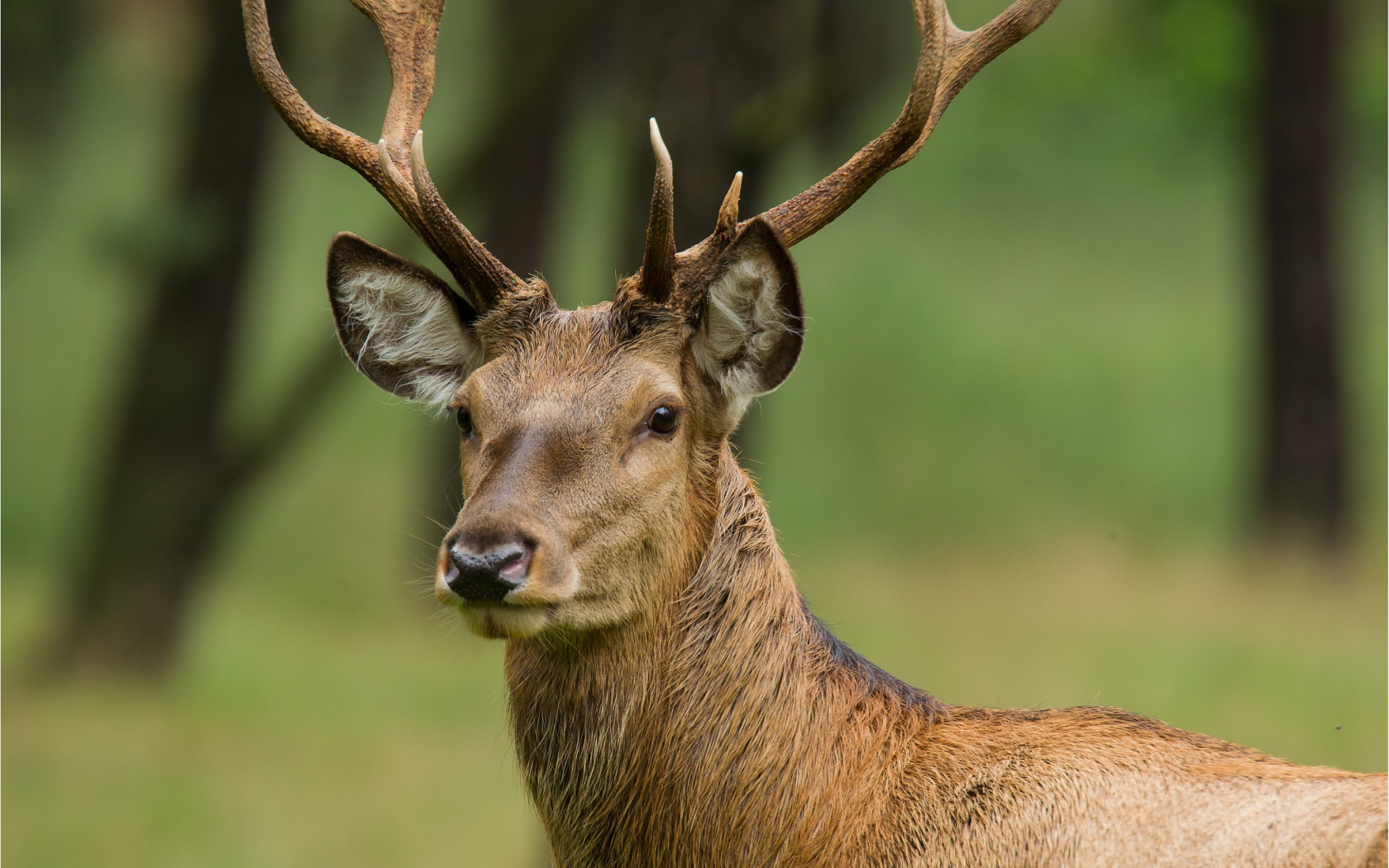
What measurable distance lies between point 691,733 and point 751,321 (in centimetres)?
124

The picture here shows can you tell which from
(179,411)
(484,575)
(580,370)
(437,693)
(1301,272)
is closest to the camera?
(484,575)

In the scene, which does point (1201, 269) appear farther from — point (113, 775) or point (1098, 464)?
point (113, 775)

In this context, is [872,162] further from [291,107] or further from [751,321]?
[291,107]

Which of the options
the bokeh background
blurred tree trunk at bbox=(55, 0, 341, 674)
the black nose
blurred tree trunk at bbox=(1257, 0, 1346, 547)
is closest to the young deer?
the black nose

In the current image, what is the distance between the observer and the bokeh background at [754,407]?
984cm

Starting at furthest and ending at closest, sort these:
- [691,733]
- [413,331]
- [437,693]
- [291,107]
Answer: [437,693] < [291,107] < [413,331] < [691,733]

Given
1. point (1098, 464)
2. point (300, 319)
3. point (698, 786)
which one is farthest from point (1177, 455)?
point (698, 786)

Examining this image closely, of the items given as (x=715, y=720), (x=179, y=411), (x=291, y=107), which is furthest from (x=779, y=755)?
(x=179, y=411)

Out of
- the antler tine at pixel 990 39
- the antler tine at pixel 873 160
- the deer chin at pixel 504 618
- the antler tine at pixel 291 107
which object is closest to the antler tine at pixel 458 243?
the antler tine at pixel 291 107

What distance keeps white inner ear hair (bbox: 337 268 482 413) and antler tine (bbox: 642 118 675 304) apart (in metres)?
0.75

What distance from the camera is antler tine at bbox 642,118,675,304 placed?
14.5 ft

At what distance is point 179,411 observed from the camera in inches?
448

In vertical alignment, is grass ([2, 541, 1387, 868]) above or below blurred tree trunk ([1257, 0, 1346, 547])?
below

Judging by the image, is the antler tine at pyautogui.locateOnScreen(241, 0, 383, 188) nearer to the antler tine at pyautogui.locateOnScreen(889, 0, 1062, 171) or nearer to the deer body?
the deer body
